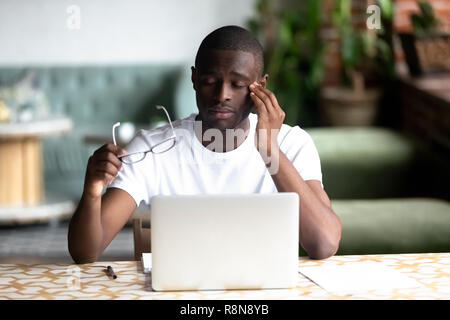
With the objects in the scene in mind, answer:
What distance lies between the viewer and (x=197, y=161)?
172cm

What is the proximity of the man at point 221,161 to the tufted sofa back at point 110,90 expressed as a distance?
11.3 ft

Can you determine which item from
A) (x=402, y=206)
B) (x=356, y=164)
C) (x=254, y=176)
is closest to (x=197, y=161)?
(x=254, y=176)

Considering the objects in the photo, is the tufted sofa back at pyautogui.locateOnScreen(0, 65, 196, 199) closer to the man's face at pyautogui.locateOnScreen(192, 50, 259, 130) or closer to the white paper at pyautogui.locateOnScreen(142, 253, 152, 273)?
the man's face at pyautogui.locateOnScreen(192, 50, 259, 130)

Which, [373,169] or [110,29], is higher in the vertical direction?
[110,29]

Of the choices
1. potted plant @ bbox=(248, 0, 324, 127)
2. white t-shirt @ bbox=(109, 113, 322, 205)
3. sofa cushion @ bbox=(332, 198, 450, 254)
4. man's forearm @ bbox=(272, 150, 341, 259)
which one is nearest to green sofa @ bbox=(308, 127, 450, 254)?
sofa cushion @ bbox=(332, 198, 450, 254)

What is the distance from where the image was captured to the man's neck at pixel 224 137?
5.57 ft

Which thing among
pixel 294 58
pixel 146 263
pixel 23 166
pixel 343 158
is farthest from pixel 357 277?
pixel 294 58

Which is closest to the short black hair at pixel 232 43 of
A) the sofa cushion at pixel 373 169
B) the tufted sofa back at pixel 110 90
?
the sofa cushion at pixel 373 169

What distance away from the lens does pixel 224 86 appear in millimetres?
1624

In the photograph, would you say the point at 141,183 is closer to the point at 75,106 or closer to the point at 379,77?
the point at 379,77

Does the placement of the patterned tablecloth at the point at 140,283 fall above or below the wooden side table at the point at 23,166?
above

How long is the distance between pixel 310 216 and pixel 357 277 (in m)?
0.23

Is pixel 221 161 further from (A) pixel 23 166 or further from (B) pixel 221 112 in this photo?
(A) pixel 23 166

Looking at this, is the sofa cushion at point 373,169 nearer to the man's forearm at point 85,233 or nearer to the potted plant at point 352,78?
the potted plant at point 352,78
